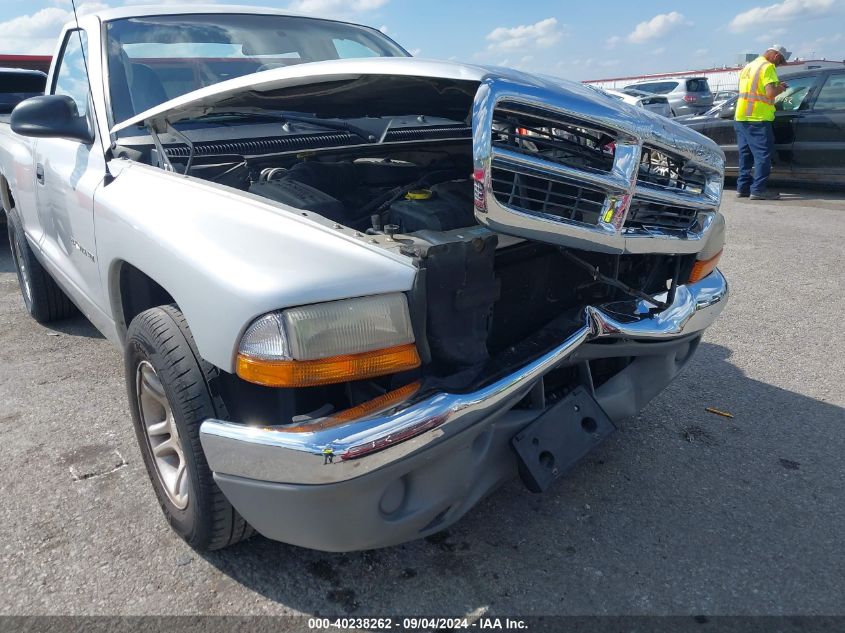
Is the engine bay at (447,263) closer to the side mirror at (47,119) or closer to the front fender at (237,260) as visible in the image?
the front fender at (237,260)

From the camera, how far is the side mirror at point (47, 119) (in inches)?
102

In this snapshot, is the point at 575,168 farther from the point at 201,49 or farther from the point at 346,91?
the point at 201,49

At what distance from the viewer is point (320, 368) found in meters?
1.65

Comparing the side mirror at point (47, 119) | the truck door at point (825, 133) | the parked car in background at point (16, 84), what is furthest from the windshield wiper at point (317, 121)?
the truck door at point (825, 133)

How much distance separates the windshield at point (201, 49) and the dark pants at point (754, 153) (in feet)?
20.9

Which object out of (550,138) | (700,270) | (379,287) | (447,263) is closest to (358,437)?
(379,287)

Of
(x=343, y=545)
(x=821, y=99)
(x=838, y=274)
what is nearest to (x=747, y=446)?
(x=343, y=545)

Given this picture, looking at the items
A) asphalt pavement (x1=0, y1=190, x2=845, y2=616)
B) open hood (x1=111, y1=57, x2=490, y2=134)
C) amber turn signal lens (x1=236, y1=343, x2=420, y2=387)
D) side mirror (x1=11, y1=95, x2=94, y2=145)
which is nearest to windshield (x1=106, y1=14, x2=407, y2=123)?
side mirror (x1=11, y1=95, x2=94, y2=145)

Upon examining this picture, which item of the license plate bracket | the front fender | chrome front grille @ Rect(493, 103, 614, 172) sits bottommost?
the license plate bracket

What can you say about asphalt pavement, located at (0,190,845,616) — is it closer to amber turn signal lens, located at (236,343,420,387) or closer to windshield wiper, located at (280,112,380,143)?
amber turn signal lens, located at (236,343,420,387)

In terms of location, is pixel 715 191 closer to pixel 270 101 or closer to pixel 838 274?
pixel 270 101

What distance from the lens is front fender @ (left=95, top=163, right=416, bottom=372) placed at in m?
1.63

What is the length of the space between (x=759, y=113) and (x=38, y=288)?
8.07 m

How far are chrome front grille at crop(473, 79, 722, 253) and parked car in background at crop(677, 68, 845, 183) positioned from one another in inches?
295
